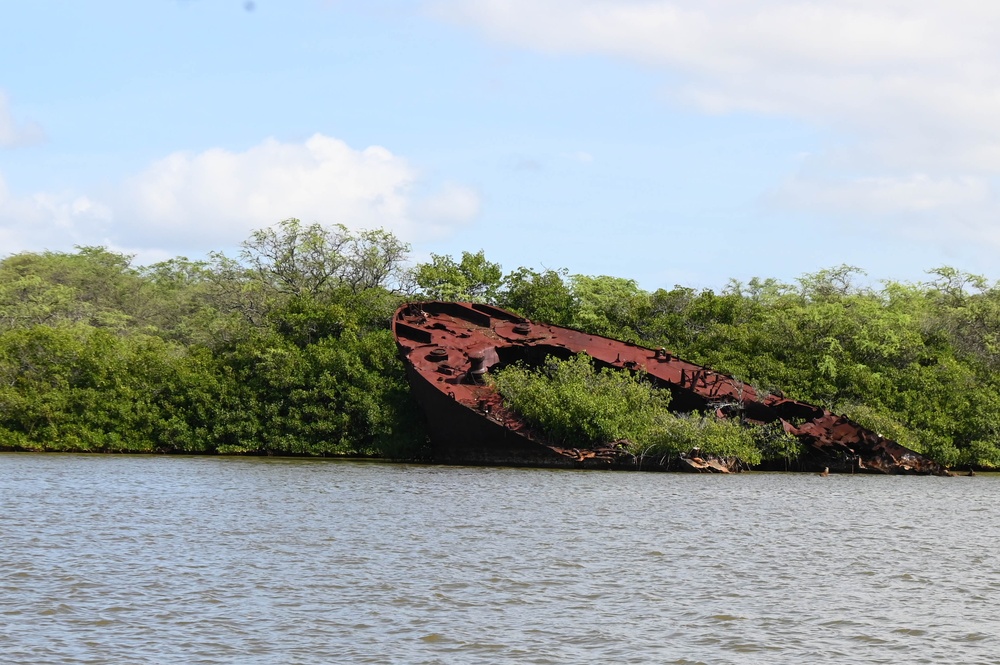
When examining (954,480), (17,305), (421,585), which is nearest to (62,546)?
(421,585)

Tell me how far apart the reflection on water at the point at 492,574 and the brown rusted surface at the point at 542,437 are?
4474 mm

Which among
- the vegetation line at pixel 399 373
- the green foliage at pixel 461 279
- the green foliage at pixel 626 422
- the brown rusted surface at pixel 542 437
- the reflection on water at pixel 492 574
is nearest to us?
the reflection on water at pixel 492 574

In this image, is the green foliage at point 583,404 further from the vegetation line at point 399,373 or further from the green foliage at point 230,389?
the green foliage at point 230,389

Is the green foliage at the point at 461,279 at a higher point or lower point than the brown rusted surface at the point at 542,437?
higher

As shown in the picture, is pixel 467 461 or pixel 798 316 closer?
pixel 467 461

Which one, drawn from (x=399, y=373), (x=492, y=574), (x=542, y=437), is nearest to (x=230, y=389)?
(x=399, y=373)

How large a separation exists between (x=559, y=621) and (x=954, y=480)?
68.7 feet

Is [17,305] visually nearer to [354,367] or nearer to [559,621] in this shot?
[354,367]

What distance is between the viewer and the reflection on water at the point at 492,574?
11430mm

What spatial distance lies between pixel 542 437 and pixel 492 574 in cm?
1561

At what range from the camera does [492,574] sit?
1512cm

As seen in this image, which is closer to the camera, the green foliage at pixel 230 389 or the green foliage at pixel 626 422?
the green foliage at pixel 626 422

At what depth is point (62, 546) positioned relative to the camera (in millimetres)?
16578

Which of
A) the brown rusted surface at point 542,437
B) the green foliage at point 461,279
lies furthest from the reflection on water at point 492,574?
the green foliage at point 461,279
